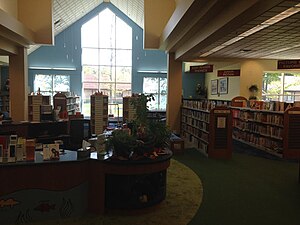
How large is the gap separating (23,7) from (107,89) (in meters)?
7.95

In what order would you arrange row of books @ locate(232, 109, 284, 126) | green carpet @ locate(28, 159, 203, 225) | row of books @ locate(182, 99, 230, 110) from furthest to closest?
1. row of books @ locate(182, 99, 230, 110)
2. row of books @ locate(232, 109, 284, 126)
3. green carpet @ locate(28, 159, 203, 225)

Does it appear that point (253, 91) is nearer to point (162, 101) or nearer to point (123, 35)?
point (162, 101)

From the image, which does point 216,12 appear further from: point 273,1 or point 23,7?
point 23,7

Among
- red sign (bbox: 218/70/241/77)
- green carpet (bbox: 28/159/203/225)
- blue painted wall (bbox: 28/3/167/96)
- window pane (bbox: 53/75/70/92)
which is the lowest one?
green carpet (bbox: 28/159/203/225)

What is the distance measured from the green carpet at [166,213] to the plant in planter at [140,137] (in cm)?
85

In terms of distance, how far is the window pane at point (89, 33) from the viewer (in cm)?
1739

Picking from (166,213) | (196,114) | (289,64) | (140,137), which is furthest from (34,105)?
(289,64)

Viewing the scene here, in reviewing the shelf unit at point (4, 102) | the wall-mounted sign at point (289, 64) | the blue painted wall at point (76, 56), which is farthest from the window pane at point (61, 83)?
the wall-mounted sign at point (289, 64)

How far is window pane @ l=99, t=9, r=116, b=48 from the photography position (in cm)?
1766

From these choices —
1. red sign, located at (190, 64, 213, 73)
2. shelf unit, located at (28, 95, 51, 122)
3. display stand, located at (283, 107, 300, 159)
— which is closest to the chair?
shelf unit, located at (28, 95, 51, 122)

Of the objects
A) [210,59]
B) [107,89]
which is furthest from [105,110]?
[107,89]

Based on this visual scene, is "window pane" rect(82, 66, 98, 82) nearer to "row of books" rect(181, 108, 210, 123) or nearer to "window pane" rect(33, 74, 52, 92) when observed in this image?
"window pane" rect(33, 74, 52, 92)

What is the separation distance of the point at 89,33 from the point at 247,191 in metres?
15.0

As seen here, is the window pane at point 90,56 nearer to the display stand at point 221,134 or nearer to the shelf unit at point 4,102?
the shelf unit at point 4,102
